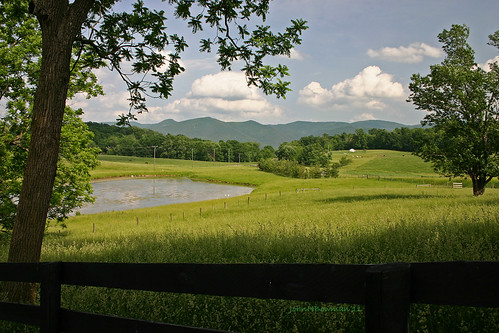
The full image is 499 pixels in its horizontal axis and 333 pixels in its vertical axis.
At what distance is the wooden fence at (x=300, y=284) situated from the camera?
1.99 m

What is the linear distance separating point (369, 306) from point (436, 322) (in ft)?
9.60

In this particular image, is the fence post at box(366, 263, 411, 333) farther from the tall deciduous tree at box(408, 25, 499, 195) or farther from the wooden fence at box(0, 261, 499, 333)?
the tall deciduous tree at box(408, 25, 499, 195)

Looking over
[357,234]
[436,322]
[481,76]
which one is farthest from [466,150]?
[436,322]

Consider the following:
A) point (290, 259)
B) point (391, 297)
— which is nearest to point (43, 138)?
point (290, 259)

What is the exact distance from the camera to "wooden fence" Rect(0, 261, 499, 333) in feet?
6.53

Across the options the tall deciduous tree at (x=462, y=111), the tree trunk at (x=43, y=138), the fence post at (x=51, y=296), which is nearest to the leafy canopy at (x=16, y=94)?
the tree trunk at (x=43, y=138)

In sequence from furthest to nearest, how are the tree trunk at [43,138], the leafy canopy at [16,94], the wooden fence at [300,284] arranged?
the leafy canopy at [16,94]
the tree trunk at [43,138]
the wooden fence at [300,284]

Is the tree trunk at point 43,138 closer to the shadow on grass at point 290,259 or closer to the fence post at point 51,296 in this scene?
the shadow on grass at point 290,259

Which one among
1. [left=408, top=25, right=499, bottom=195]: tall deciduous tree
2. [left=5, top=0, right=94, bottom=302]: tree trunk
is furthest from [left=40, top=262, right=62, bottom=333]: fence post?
[left=408, top=25, right=499, bottom=195]: tall deciduous tree

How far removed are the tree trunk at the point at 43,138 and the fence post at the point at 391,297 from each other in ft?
20.7

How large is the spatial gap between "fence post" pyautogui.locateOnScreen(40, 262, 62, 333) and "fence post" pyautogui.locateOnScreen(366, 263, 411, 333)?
3220mm

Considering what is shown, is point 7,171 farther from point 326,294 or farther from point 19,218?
point 326,294

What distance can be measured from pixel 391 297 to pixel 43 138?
6.49 metres

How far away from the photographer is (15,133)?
17.5 m
